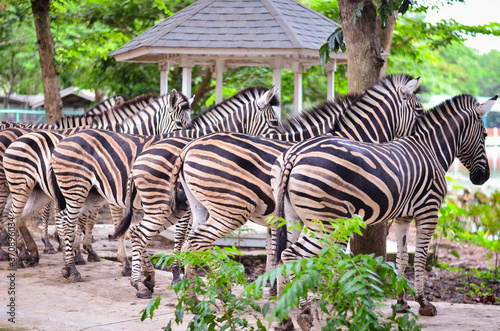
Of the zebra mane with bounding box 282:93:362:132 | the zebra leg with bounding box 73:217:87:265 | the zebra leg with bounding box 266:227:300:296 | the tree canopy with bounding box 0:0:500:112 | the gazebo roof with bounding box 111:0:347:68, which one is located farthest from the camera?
the tree canopy with bounding box 0:0:500:112

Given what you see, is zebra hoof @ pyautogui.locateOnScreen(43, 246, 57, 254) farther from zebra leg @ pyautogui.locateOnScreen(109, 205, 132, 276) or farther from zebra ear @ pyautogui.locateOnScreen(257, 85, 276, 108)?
zebra ear @ pyautogui.locateOnScreen(257, 85, 276, 108)

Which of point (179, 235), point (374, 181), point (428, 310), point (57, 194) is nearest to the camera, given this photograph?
point (374, 181)

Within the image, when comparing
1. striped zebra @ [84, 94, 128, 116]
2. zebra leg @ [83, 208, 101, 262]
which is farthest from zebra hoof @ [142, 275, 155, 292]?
striped zebra @ [84, 94, 128, 116]

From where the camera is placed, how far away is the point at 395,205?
4562 mm

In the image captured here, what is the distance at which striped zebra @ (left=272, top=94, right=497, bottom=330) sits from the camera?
13.8ft

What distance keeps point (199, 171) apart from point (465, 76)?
47698mm

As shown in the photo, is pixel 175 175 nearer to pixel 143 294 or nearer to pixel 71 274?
pixel 143 294

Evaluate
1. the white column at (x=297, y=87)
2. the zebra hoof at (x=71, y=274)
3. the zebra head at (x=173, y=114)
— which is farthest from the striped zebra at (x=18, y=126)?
the white column at (x=297, y=87)

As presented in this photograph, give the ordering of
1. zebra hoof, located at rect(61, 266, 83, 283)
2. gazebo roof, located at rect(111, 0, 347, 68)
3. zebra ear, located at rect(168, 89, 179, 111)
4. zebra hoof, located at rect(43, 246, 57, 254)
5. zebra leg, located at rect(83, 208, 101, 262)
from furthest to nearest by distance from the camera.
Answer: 1. gazebo roof, located at rect(111, 0, 347, 68)
2. zebra hoof, located at rect(43, 246, 57, 254)
3. zebra ear, located at rect(168, 89, 179, 111)
4. zebra leg, located at rect(83, 208, 101, 262)
5. zebra hoof, located at rect(61, 266, 83, 283)

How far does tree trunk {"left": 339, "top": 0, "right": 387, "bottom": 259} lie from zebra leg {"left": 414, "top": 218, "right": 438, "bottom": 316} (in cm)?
100

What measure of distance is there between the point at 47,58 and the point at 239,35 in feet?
13.4

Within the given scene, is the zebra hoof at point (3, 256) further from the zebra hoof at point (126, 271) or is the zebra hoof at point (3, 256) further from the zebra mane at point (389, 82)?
the zebra mane at point (389, 82)

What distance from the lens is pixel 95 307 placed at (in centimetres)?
519

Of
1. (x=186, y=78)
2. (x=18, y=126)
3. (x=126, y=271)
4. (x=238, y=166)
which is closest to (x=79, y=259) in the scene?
(x=126, y=271)
